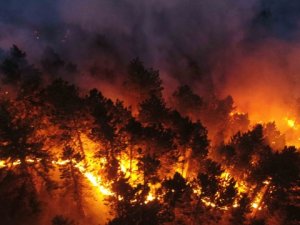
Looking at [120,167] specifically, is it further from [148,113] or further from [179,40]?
[179,40]

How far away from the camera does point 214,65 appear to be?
253ft

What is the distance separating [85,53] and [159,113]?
1298 inches

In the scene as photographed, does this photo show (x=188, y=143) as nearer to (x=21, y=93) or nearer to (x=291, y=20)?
(x=21, y=93)

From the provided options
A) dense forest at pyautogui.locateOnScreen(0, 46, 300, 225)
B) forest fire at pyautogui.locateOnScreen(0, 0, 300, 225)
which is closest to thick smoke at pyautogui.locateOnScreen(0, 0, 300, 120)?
forest fire at pyautogui.locateOnScreen(0, 0, 300, 225)

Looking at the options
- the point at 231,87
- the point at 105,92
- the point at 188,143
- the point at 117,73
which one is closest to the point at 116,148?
the point at 188,143

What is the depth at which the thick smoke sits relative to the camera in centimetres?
6388

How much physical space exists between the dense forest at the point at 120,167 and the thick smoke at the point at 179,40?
2383 centimetres

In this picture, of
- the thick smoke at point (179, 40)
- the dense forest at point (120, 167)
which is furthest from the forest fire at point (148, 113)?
the thick smoke at point (179, 40)

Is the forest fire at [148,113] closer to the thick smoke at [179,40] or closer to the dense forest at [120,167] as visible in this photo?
the dense forest at [120,167]

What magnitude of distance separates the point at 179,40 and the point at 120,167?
48.2 meters

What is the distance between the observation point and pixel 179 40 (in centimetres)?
7650

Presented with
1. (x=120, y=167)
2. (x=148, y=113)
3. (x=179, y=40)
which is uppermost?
(x=179, y=40)

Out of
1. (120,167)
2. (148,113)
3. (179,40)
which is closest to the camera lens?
(120,167)

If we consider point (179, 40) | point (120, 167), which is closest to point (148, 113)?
point (120, 167)
